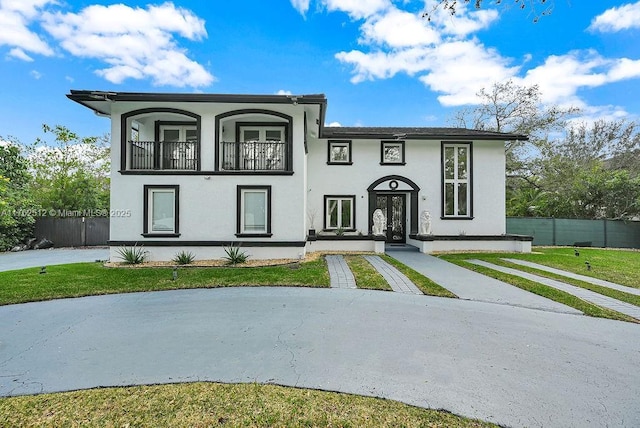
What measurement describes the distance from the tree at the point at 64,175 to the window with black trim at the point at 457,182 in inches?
781

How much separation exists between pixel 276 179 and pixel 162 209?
4.25 meters

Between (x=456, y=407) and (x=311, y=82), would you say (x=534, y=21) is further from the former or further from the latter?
(x=311, y=82)

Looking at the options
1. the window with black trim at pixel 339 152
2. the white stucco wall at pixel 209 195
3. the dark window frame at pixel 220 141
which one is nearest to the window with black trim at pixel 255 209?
the white stucco wall at pixel 209 195

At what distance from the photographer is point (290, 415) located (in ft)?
7.76

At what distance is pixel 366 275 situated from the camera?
25.9 ft

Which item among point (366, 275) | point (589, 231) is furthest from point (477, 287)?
point (589, 231)

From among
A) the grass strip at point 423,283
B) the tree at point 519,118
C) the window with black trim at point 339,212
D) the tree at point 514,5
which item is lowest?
the grass strip at point 423,283

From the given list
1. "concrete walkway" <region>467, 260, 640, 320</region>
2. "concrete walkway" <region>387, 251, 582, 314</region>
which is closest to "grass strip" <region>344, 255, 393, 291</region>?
"concrete walkway" <region>387, 251, 582, 314</region>

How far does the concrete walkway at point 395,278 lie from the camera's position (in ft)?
21.8

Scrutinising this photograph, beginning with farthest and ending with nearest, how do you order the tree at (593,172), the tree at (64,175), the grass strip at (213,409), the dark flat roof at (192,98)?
the tree at (64,175) < the tree at (593,172) < the dark flat roof at (192,98) < the grass strip at (213,409)

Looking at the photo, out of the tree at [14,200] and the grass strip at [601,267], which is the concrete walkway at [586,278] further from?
the tree at [14,200]

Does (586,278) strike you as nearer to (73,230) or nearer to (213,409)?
(213,409)

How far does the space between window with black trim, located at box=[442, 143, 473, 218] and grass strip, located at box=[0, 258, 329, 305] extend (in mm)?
8248

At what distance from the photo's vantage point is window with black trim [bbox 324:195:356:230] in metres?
14.1
